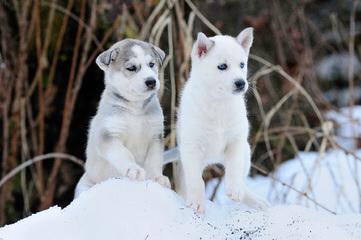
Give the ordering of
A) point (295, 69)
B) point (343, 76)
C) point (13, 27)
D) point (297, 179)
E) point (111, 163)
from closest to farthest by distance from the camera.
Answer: point (111, 163) < point (13, 27) < point (297, 179) < point (295, 69) < point (343, 76)

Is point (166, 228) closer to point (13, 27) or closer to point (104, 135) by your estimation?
point (104, 135)

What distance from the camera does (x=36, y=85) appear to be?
160 inches

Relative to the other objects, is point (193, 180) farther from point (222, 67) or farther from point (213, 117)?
point (222, 67)

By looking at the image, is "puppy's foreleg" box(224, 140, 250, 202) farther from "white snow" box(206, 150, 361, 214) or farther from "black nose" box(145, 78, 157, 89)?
"white snow" box(206, 150, 361, 214)

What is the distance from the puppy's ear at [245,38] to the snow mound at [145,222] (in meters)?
0.82

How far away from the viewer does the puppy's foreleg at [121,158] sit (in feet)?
7.30

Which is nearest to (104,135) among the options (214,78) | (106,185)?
(106,185)

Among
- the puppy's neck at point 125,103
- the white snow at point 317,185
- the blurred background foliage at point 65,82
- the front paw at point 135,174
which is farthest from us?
the white snow at point 317,185

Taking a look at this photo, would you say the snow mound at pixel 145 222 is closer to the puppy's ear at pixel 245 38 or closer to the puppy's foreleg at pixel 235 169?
the puppy's foreleg at pixel 235 169

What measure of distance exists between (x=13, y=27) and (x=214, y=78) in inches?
84.7

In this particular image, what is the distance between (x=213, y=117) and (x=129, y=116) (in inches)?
15.9

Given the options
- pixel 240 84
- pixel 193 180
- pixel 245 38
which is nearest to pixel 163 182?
pixel 193 180

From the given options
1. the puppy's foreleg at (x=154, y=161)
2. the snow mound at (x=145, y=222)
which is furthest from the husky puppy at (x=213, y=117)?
the snow mound at (x=145, y=222)

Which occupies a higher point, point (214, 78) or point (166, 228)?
point (214, 78)
